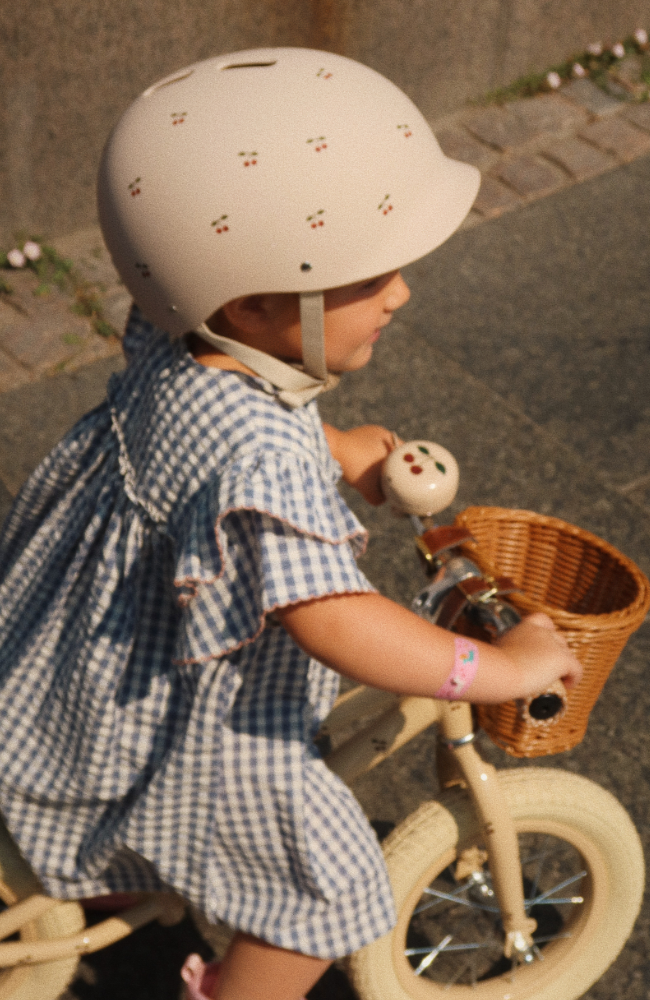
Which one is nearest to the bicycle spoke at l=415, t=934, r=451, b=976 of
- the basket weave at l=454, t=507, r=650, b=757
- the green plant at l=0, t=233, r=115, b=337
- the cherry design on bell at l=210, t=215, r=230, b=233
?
the basket weave at l=454, t=507, r=650, b=757

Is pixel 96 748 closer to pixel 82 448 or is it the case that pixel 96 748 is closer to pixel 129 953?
pixel 82 448

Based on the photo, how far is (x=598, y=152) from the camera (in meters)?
5.69

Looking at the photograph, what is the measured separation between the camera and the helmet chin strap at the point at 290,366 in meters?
1.84

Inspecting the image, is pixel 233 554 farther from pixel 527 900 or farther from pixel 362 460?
pixel 527 900

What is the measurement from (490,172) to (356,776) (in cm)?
391

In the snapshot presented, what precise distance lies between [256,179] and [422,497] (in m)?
0.63

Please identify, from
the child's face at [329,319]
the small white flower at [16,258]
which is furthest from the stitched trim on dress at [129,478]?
the small white flower at [16,258]

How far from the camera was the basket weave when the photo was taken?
6.42 feet

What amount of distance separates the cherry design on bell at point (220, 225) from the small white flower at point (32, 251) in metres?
3.21

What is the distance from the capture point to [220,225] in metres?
1.73

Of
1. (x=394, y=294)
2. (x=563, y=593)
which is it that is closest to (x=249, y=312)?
(x=394, y=294)

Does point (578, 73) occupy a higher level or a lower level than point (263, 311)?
lower

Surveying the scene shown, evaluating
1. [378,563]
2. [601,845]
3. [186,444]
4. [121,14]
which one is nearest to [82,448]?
[186,444]

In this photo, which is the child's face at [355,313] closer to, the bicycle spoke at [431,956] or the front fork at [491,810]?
the front fork at [491,810]
